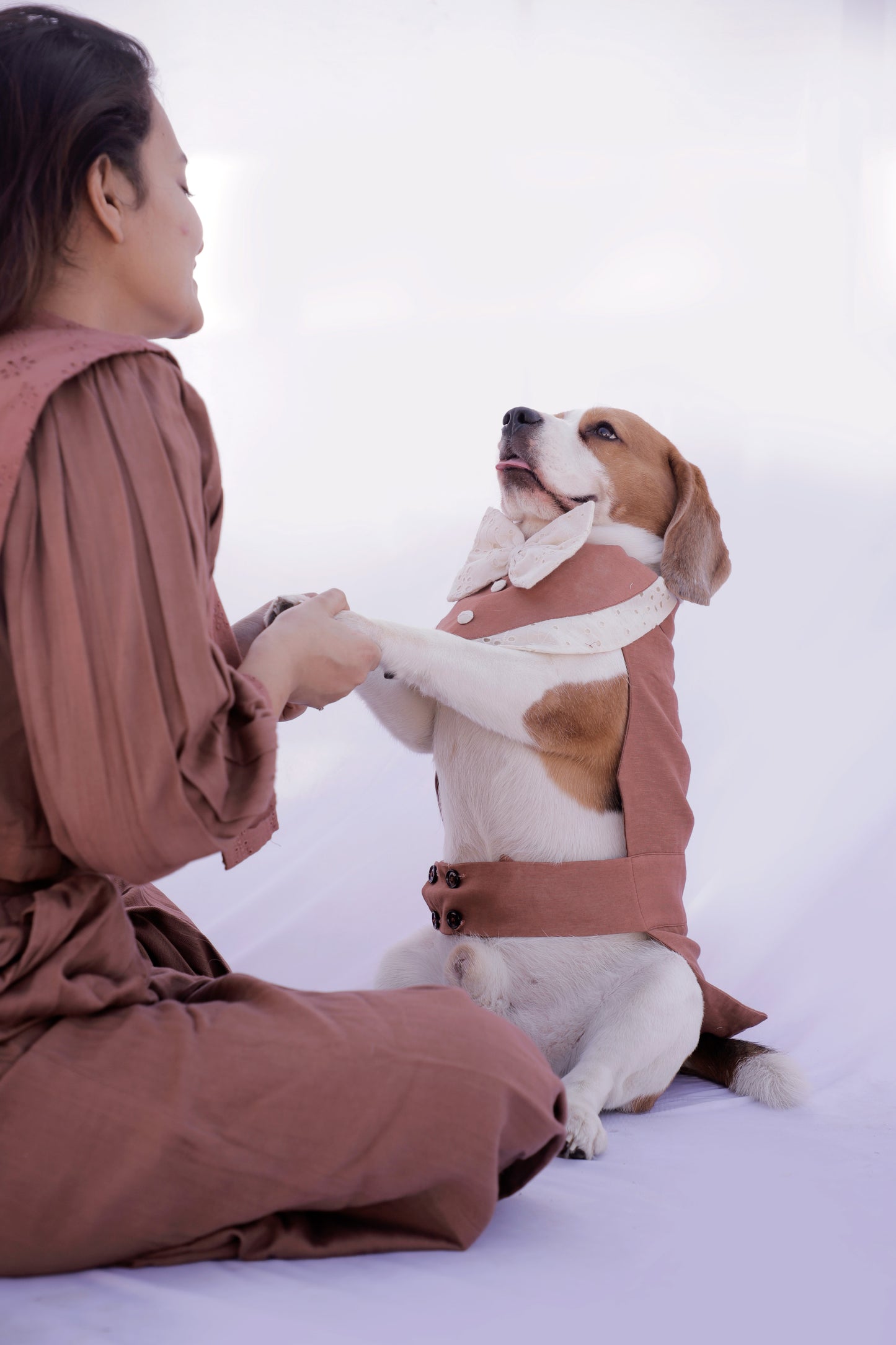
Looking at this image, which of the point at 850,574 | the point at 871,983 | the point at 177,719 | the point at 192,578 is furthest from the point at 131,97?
the point at 850,574

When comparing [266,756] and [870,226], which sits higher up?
[870,226]

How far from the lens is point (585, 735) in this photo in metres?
1.63

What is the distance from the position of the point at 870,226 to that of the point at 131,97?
2592mm

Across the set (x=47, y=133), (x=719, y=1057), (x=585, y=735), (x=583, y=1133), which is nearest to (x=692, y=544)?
(x=585, y=735)

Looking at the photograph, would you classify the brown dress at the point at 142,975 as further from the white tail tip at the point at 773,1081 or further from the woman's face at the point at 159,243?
the white tail tip at the point at 773,1081

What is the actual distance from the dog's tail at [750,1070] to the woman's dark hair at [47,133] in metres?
1.31

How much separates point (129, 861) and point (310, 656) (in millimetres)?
328

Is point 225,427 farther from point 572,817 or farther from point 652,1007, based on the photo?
point 652,1007

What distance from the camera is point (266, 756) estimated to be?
3.11ft

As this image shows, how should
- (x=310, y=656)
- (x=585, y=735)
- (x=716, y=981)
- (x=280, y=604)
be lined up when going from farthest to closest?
(x=716, y=981), (x=585, y=735), (x=280, y=604), (x=310, y=656)

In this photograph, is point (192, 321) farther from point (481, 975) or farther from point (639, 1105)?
point (639, 1105)

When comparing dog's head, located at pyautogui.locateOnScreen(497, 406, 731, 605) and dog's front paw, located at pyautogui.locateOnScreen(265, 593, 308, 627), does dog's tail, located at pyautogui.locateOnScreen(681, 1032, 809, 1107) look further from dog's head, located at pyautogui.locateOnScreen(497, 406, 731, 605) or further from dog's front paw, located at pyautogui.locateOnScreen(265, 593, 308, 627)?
dog's front paw, located at pyautogui.locateOnScreen(265, 593, 308, 627)

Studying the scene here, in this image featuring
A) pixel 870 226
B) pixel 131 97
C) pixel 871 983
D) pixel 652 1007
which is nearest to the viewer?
pixel 131 97

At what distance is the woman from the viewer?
0.87 metres
